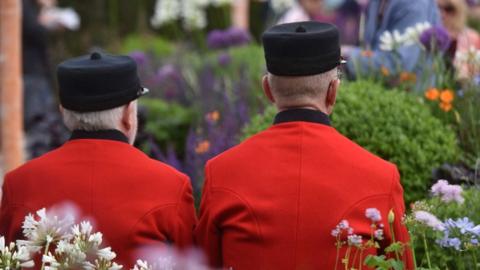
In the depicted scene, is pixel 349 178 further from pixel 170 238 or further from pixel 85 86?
pixel 85 86

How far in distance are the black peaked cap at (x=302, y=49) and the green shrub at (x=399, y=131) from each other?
1.22 metres

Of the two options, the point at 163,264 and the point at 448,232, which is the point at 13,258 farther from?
the point at 448,232

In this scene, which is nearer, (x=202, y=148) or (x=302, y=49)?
(x=302, y=49)

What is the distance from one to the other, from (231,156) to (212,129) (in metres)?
2.31

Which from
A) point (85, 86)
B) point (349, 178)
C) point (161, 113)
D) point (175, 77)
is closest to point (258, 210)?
point (349, 178)

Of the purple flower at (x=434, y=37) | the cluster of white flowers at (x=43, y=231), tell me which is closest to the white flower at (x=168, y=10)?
the purple flower at (x=434, y=37)

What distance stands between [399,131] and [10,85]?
2.63m

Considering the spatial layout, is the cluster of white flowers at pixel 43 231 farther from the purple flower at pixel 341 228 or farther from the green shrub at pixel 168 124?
the green shrub at pixel 168 124

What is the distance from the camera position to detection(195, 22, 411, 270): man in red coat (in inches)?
118

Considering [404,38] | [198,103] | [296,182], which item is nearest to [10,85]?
[198,103]

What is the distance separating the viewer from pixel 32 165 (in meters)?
3.26

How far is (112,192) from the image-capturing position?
3152 mm

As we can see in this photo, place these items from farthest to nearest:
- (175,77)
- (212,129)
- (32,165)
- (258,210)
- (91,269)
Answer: (175,77)
(212,129)
(32,165)
(258,210)
(91,269)

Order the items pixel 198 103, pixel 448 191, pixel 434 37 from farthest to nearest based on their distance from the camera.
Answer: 1. pixel 198 103
2. pixel 434 37
3. pixel 448 191
